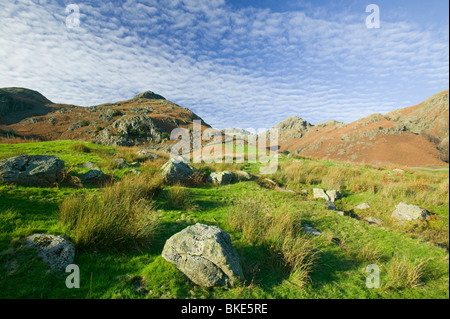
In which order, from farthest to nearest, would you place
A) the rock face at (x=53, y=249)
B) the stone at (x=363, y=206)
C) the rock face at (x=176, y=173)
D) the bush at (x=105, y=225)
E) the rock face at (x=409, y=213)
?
1. the rock face at (x=176, y=173)
2. the stone at (x=363, y=206)
3. the rock face at (x=409, y=213)
4. the bush at (x=105, y=225)
5. the rock face at (x=53, y=249)

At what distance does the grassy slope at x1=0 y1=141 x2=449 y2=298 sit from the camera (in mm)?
2443

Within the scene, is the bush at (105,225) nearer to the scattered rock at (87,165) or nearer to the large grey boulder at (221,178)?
the scattered rock at (87,165)

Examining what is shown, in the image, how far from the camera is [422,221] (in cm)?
623

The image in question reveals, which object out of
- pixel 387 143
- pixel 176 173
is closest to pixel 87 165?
pixel 176 173

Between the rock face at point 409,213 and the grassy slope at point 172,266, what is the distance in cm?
205

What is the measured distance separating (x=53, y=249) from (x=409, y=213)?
1008cm

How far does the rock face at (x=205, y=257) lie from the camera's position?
9.55 feet

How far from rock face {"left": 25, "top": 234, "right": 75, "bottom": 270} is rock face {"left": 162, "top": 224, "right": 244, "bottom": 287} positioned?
1.40 metres

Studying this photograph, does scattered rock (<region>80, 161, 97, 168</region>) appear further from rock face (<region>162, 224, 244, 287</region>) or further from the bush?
rock face (<region>162, 224, 244, 287</region>)

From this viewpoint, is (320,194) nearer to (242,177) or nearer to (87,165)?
(242,177)

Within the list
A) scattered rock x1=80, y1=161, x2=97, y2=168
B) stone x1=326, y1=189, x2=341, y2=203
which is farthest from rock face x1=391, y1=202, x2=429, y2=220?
scattered rock x1=80, y1=161, x2=97, y2=168

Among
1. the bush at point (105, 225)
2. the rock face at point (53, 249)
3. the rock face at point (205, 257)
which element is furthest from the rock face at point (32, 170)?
the rock face at point (205, 257)

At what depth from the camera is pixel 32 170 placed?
5.69 metres
